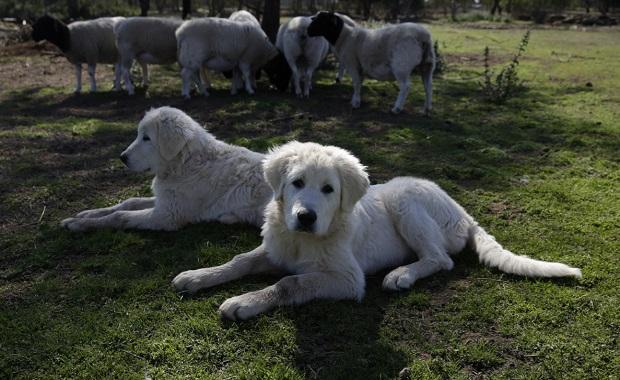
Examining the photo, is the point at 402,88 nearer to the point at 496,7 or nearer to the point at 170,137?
the point at 170,137

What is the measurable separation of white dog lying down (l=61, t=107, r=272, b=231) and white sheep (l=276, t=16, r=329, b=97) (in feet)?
23.1

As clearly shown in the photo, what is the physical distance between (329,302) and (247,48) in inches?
374

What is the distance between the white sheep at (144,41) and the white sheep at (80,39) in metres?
0.69

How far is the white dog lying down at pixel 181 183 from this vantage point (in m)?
5.55

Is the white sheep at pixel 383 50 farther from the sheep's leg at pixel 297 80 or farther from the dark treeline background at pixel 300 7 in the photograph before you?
the dark treeline background at pixel 300 7

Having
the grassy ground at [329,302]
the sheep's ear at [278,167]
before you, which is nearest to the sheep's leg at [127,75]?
the grassy ground at [329,302]

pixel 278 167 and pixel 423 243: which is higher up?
pixel 278 167

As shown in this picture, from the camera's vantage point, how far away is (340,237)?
4223mm

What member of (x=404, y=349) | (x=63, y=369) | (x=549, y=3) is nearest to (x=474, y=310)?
(x=404, y=349)

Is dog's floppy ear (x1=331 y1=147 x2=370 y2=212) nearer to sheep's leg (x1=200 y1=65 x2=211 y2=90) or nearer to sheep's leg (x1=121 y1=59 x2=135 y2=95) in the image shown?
sheep's leg (x1=200 y1=65 x2=211 y2=90)

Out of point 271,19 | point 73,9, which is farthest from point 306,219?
point 73,9

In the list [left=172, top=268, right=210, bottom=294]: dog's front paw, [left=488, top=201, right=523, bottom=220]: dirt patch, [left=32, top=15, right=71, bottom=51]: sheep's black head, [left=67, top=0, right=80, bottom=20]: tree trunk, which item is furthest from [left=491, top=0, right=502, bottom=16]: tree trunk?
[left=172, top=268, right=210, bottom=294]: dog's front paw

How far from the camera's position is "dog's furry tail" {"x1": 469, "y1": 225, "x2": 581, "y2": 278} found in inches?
Answer: 174

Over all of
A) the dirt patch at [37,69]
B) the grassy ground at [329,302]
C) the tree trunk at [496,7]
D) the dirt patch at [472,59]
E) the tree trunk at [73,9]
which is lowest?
the grassy ground at [329,302]
